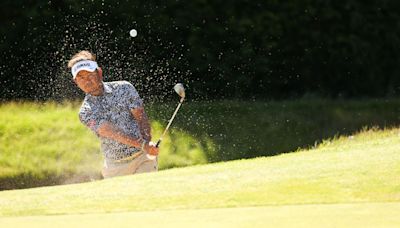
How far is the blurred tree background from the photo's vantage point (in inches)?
415

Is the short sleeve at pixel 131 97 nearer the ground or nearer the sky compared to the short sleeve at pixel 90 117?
nearer the sky

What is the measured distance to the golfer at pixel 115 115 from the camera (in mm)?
7285

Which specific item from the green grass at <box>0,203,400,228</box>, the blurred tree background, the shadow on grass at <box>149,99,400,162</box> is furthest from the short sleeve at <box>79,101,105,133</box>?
the blurred tree background

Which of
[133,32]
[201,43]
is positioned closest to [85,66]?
[133,32]

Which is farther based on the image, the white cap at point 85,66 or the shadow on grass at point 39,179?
the shadow on grass at point 39,179

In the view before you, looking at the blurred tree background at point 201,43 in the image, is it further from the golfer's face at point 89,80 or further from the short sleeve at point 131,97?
the short sleeve at point 131,97

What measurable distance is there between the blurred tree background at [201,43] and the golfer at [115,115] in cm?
310

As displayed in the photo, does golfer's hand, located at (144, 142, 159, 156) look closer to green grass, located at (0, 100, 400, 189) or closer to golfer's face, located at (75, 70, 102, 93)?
golfer's face, located at (75, 70, 102, 93)

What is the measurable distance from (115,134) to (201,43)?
3.77 m

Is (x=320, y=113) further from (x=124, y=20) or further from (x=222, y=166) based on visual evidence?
(x=222, y=166)

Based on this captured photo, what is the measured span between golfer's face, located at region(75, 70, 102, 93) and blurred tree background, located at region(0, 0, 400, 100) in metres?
3.09

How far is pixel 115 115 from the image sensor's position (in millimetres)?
7395

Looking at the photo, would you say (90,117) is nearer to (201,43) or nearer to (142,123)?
(142,123)

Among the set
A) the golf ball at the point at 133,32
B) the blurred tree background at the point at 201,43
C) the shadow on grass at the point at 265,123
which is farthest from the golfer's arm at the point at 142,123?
the blurred tree background at the point at 201,43
